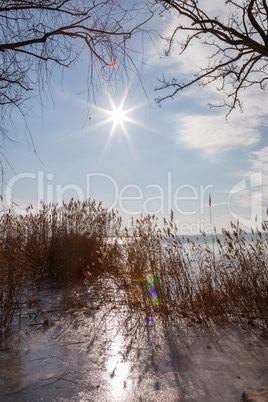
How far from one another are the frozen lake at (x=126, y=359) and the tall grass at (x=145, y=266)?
327 mm

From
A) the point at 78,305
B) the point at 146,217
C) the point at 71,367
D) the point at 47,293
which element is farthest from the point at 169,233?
the point at 71,367

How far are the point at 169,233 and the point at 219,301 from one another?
1.04 meters

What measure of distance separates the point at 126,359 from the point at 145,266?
208 centimetres

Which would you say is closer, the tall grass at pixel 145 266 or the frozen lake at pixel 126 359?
the frozen lake at pixel 126 359

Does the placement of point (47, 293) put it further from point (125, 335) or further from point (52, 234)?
point (125, 335)

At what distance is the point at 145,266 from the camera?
4430 mm

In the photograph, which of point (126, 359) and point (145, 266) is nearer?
point (126, 359)

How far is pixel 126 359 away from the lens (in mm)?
2377

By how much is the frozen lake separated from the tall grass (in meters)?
0.33

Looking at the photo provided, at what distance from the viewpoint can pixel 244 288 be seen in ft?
12.0

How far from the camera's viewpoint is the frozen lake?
190cm

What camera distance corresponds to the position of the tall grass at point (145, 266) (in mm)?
3582

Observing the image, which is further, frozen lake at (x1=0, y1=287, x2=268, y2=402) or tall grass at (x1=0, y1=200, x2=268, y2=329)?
tall grass at (x1=0, y1=200, x2=268, y2=329)

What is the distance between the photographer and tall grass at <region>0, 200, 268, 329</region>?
11.8 ft
